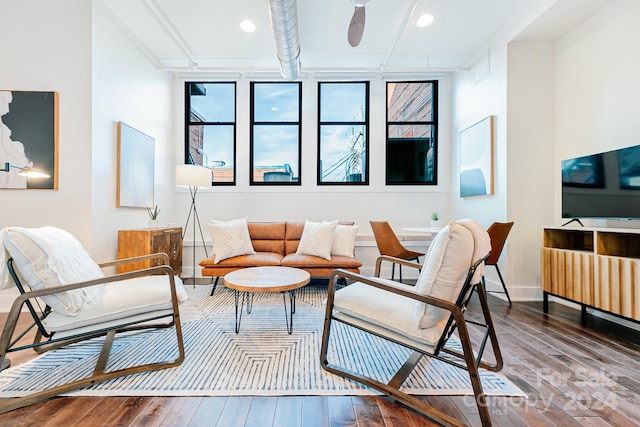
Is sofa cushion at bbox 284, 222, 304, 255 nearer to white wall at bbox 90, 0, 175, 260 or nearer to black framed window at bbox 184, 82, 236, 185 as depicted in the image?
black framed window at bbox 184, 82, 236, 185

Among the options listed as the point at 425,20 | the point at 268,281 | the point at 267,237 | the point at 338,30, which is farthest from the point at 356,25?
the point at 267,237

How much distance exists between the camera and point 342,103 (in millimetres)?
4828

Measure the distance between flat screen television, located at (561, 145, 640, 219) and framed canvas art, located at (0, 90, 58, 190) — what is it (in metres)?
4.97

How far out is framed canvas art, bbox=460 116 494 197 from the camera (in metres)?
3.64

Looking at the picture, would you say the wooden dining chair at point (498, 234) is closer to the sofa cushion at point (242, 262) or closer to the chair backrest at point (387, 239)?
the chair backrest at point (387, 239)

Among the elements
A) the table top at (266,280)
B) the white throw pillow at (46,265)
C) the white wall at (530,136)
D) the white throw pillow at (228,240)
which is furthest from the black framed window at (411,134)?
the white throw pillow at (46,265)

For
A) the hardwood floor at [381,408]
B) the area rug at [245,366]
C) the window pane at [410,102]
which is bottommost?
the hardwood floor at [381,408]

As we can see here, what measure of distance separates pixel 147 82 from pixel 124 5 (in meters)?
0.98

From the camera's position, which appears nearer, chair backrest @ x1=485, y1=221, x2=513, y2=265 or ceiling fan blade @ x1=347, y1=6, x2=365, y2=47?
ceiling fan blade @ x1=347, y1=6, x2=365, y2=47

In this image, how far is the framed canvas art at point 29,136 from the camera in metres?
2.87

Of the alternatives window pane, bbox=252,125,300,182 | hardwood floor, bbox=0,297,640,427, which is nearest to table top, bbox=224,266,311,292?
hardwood floor, bbox=0,297,640,427

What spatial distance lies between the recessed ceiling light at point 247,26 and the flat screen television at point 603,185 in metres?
3.64

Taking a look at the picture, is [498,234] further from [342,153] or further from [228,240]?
[228,240]

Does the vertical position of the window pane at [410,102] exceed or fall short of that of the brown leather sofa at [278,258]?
it exceeds it
